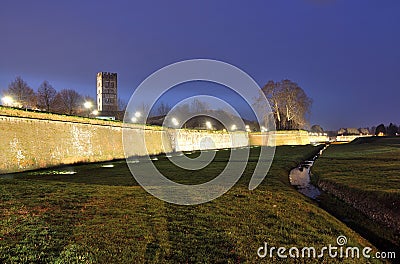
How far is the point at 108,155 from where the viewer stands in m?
38.8

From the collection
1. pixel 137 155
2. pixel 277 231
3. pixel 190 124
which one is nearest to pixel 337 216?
pixel 277 231

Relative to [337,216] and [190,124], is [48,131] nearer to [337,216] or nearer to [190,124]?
[337,216]

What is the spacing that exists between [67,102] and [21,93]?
51.9 feet

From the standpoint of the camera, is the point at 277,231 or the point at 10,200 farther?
the point at 10,200

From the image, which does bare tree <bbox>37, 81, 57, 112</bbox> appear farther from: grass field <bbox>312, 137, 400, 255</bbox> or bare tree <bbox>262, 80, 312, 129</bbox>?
grass field <bbox>312, 137, 400, 255</bbox>

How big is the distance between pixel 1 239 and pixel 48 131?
23791mm

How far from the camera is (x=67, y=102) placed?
8338 cm

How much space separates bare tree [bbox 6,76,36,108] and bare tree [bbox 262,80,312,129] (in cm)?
5914

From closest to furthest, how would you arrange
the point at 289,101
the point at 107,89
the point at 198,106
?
the point at 289,101
the point at 198,106
the point at 107,89

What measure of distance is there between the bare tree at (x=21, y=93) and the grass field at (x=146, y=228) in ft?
201

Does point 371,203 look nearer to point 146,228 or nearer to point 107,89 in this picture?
point 146,228

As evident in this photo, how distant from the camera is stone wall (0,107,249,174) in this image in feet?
82.7

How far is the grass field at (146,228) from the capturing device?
768 cm

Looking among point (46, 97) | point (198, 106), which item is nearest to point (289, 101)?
point (198, 106)
